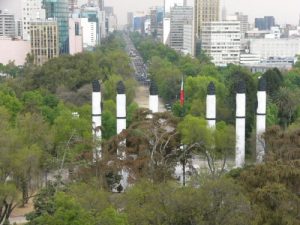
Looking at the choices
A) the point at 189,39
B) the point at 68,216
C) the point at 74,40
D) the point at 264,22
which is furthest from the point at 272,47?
the point at 68,216

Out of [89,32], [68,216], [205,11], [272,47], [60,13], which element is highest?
[205,11]

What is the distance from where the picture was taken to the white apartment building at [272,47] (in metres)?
100

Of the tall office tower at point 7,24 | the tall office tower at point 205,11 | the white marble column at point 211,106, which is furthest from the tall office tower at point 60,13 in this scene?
the white marble column at point 211,106

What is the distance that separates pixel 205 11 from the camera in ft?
333

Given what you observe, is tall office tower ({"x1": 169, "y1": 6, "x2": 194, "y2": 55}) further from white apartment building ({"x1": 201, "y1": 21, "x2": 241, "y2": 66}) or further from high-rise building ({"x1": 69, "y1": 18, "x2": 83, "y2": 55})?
high-rise building ({"x1": 69, "y1": 18, "x2": 83, "y2": 55})

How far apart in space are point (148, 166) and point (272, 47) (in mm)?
82744

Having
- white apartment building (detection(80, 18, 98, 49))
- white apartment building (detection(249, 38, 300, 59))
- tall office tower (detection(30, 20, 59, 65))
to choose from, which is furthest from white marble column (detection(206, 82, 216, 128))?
white apartment building (detection(80, 18, 98, 49))

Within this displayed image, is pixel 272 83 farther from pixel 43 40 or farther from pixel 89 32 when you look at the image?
pixel 89 32

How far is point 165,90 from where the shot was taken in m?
50.5

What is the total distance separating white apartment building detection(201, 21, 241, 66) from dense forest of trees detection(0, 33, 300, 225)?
44999 mm

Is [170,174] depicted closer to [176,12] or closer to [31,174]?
[31,174]

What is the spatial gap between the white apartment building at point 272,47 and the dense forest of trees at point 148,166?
205ft

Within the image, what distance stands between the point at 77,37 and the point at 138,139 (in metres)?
59.6

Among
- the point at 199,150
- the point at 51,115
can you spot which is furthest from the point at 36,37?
the point at 199,150
